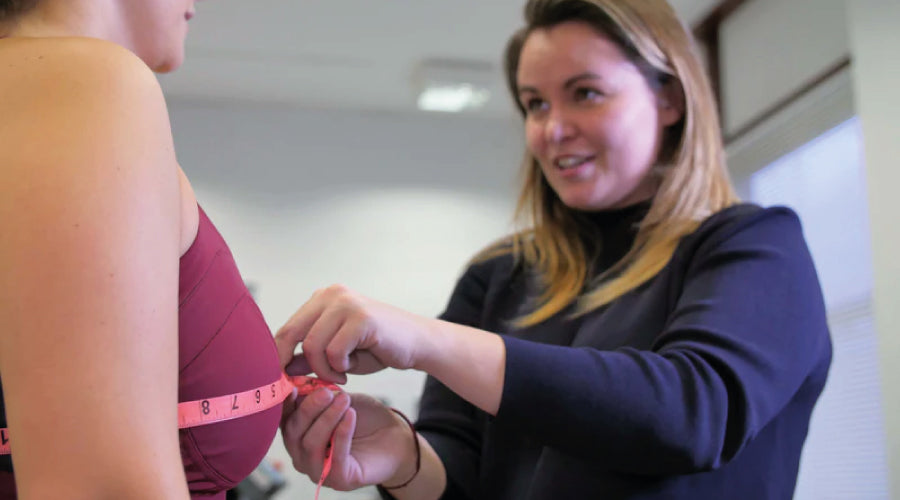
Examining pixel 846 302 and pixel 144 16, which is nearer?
pixel 144 16

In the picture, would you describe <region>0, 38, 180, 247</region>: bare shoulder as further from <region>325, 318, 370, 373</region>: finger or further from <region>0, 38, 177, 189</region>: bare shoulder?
<region>325, 318, 370, 373</region>: finger

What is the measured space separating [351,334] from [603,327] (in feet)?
1.53

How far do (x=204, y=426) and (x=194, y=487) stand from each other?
55 millimetres

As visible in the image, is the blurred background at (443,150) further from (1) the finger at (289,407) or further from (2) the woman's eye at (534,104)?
(1) the finger at (289,407)

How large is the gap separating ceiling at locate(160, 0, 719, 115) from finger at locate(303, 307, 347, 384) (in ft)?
9.68

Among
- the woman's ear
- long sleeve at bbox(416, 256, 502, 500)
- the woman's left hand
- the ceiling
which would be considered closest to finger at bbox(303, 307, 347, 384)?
the woman's left hand

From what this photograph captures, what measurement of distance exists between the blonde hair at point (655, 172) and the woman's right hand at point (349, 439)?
28cm

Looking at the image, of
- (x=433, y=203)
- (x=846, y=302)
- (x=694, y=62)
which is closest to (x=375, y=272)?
(x=433, y=203)

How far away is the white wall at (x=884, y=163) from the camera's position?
2451 millimetres

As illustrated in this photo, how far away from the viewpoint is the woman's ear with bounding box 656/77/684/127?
148 centimetres

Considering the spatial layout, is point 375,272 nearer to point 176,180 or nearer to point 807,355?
point 807,355

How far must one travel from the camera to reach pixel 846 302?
10.6 ft

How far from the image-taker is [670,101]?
1.49 meters

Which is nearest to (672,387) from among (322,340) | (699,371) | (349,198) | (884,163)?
(699,371)
